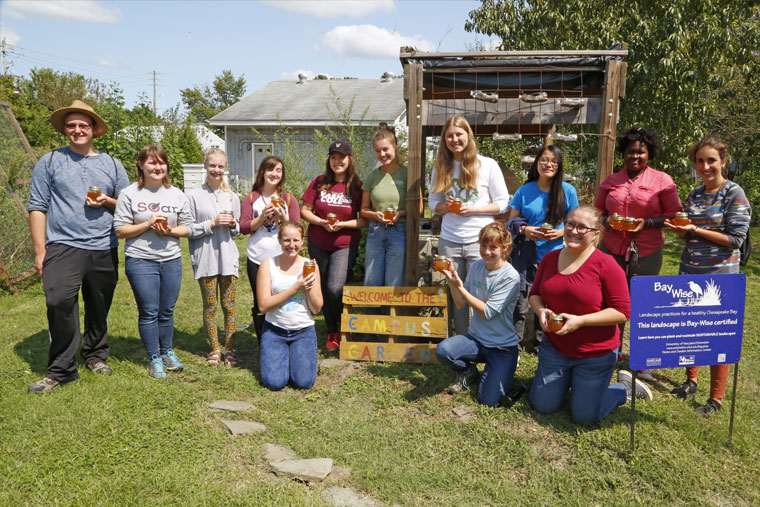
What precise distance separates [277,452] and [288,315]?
1.33 m

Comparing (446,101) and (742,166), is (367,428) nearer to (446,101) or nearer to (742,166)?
Answer: (446,101)

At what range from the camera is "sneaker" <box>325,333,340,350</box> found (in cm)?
532

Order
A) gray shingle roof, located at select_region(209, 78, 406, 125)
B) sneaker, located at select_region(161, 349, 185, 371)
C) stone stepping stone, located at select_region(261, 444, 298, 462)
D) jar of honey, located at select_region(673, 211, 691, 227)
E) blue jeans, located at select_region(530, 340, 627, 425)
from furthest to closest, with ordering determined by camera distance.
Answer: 1. gray shingle roof, located at select_region(209, 78, 406, 125)
2. sneaker, located at select_region(161, 349, 185, 371)
3. jar of honey, located at select_region(673, 211, 691, 227)
4. blue jeans, located at select_region(530, 340, 627, 425)
5. stone stepping stone, located at select_region(261, 444, 298, 462)

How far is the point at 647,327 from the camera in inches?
137

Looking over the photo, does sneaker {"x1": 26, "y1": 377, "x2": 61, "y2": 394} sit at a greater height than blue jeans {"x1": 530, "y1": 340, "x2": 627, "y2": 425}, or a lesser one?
lesser

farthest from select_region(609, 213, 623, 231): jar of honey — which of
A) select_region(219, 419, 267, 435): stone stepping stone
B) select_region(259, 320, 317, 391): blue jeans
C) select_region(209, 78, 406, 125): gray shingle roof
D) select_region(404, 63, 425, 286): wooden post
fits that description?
select_region(209, 78, 406, 125): gray shingle roof

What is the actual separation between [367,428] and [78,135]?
3.07 metres

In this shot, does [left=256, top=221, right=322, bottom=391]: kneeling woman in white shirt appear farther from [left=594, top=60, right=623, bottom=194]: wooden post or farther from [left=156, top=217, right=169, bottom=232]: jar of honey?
[left=594, top=60, right=623, bottom=194]: wooden post

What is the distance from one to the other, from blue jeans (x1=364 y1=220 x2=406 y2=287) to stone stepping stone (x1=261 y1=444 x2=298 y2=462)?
1984mm

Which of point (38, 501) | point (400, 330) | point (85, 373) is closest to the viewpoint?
point (38, 501)

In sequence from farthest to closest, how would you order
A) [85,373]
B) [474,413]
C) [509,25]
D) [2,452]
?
[509,25] < [85,373] < [474,413] < [2,452]

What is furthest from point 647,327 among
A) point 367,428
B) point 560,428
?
point 367,428

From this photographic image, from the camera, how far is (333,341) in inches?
211

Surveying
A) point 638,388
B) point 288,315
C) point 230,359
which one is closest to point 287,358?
point 288,315
